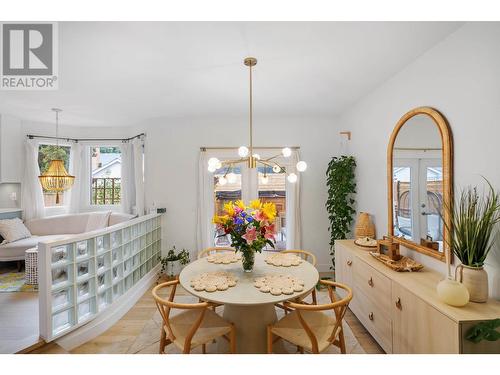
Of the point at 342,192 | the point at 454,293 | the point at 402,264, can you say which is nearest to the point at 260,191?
the point at 342,192

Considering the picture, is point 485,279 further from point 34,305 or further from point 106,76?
point 34,305

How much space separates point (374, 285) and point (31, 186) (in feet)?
17.9

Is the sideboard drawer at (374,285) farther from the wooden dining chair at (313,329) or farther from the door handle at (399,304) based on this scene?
the wooden dining chair at (313,329)

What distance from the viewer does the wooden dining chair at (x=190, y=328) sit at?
59.9 inches

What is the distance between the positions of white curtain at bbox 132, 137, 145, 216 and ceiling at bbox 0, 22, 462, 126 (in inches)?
31.7

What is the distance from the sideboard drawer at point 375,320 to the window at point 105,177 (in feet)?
14.8

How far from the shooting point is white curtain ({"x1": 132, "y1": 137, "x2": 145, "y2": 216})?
406 centimetres

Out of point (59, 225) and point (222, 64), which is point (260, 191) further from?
point (59, 225)

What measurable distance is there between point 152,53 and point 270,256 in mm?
2115

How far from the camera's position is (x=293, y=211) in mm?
3838

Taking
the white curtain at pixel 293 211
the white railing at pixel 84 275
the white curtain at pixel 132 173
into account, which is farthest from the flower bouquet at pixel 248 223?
the white curtain at pixel 132 173

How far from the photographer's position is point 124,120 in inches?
162

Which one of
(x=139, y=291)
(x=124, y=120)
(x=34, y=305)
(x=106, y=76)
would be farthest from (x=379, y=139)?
(x=34, y=305)

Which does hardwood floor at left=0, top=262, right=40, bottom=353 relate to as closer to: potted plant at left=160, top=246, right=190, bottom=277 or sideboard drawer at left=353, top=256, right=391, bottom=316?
potted plant at left=160, top=246, right=190, bottom=277
